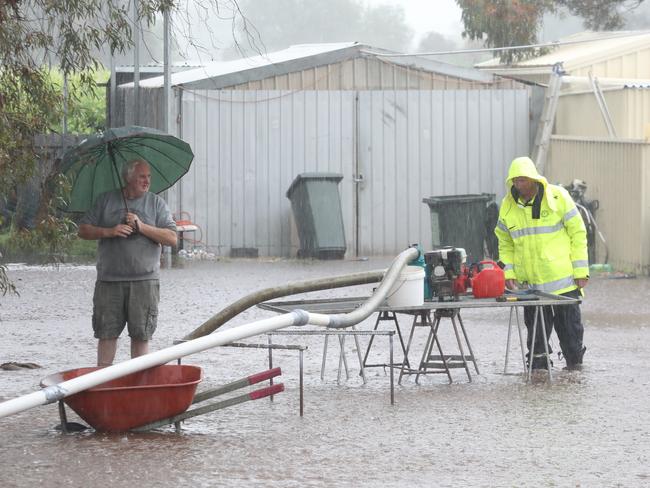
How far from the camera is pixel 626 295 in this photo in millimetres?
16391

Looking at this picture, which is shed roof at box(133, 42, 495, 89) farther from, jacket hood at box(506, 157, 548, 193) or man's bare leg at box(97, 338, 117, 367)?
man's bare leg at box(97, 338, 117, 367)

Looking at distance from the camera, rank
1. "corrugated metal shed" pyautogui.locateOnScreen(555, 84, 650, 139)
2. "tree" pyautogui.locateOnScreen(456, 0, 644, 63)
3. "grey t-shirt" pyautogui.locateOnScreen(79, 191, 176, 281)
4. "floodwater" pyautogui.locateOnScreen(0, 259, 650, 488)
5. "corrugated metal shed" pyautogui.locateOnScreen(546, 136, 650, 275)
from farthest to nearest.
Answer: "tree" pyautogui.locateOnScreen(456, 0, 644, 63), "corrugated metal shed" pyautogui.locateOnScreen(555, 84, 650, 139), "corrugated metal shed" pyautogui.locateOnScreen(546, 136, 650, 275), "grey t-shirt" pyautogui.locateOnScreen(79, 191, 176, 281), "floodwater" pyautogui.locateOnScreen(0, 259, 650, 488)

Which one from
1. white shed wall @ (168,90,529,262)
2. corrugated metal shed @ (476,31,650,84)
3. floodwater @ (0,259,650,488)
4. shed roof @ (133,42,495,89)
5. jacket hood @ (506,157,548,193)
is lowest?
floodwater @ (0,259,650,488)

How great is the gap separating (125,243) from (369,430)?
6.78 ft

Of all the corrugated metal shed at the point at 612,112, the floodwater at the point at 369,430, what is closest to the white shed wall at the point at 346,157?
the corrugated metal shed at the point at 612,112

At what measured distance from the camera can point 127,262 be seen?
30.8ft

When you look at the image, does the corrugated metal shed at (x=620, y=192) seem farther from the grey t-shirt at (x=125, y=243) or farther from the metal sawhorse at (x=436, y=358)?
the grey t-shirt at (x=125, y=243)

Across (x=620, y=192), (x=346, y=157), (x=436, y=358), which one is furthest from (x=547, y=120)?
(x=436, y=358)

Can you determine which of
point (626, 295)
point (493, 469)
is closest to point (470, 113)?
point (626, 295)

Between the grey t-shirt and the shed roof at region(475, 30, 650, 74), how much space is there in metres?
16.3

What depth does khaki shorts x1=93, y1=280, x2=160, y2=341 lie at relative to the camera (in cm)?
941

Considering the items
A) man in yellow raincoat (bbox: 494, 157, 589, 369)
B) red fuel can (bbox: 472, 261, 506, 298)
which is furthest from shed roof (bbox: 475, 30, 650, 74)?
red fuel can (bbox: 472, 261, 506, 298)

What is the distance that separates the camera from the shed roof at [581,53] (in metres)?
25.8

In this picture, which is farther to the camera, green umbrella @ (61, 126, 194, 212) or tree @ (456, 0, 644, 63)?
tree @ (456, 0, 644, 63)
